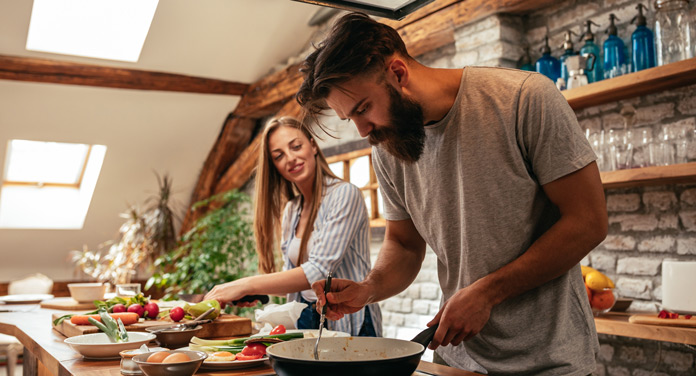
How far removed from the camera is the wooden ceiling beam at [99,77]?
15.5 ft

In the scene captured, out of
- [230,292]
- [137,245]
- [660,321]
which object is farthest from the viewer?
[137,245]

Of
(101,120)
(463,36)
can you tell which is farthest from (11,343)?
(463,36)

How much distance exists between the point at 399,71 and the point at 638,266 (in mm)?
1954

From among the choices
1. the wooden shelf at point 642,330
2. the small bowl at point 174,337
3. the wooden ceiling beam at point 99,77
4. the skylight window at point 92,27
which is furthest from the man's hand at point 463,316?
the wooden ceiling beam at point 99,77

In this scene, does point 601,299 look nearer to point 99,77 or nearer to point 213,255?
point 213,255

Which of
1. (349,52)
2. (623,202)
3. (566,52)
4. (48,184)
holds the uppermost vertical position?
(48,184)

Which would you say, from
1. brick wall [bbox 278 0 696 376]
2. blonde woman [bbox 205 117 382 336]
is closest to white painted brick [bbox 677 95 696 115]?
brick wall [bbox 278 0 696 376]

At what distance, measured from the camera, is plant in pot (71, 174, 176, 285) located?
5754 mm

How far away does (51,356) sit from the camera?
1526mm

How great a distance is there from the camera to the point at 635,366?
2.72 m

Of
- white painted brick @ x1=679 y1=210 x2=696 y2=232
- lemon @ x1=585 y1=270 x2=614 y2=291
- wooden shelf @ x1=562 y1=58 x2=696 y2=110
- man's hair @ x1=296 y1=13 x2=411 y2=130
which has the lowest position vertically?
lemon @ x1=585 y1=270 x2=614 y2=291

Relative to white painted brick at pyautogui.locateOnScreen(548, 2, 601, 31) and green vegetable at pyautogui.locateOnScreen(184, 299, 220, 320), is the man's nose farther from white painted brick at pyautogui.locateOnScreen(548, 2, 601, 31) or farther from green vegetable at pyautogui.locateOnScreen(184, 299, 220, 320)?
white painted brick at pyautogui.locateOnScreen(548, 2, 601, 31)

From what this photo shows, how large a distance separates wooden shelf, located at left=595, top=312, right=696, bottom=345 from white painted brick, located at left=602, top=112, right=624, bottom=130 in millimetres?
860

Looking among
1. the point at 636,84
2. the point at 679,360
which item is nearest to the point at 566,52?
the point at 636,84
